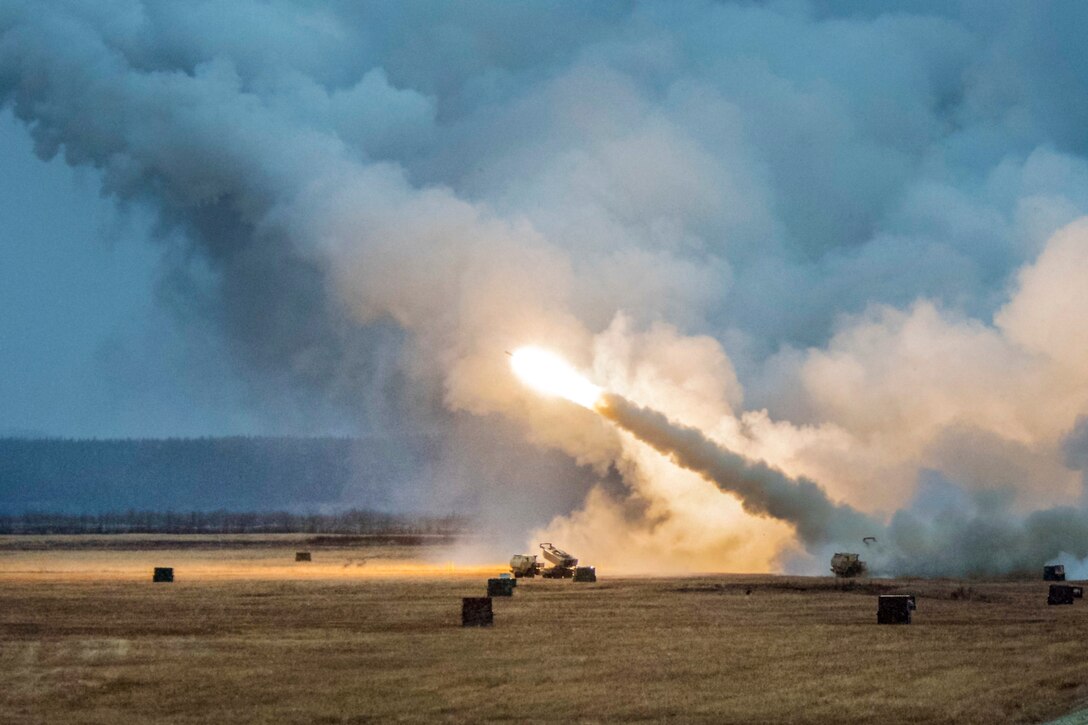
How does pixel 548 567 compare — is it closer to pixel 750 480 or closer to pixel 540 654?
pixel 750 480

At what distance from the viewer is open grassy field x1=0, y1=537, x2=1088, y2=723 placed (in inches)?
1312

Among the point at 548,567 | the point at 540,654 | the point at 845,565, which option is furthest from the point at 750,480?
the point at 540,654

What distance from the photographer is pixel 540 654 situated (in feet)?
138

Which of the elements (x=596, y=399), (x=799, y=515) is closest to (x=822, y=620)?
(x=596, y=399)

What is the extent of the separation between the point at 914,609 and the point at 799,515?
26791 mm

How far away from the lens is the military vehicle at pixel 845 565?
76.7m

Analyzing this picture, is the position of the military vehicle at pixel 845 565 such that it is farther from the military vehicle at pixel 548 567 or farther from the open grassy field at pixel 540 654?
the military vehicle at pixel 548 567

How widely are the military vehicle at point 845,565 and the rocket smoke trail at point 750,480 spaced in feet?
14.6

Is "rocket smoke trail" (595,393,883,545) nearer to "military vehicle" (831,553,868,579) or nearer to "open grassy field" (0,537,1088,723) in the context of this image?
"military vehicle" (831,553,868,579)

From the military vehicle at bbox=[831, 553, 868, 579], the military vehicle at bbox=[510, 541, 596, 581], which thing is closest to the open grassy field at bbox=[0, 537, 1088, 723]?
the military vehicle at bbox=[831, 553, 868, 579]

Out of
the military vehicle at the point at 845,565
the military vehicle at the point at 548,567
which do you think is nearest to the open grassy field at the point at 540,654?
the military vehicle at the point at 845,565

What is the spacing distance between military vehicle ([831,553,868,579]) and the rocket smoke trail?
4.45 meters

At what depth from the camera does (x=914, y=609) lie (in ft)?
182

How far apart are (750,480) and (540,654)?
38.7 metres
